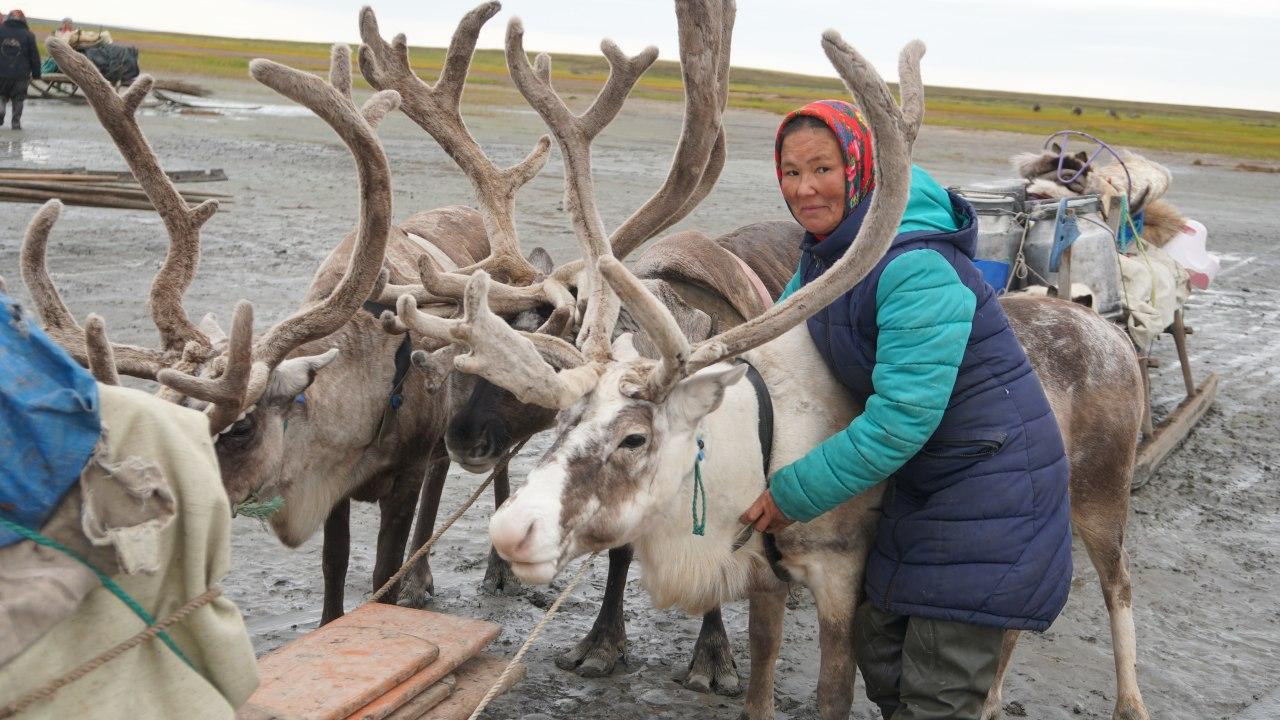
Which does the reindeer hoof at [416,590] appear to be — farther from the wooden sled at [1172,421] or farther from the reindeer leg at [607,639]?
the wooden sled at [1172,421]

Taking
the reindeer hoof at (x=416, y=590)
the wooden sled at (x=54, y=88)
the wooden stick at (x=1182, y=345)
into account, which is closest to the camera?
the reindeer hoof at (x=416, y=590)

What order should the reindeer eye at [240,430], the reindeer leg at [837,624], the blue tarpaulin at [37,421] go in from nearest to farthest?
the blue tarpaulin at [37,421], the reindeer leg at [837,624], the reindeer eye at [240,430]

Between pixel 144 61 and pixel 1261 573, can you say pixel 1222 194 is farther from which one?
pixel 144 61

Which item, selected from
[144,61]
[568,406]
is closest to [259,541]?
[568,406]

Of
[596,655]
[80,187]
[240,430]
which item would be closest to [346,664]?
[240,430]

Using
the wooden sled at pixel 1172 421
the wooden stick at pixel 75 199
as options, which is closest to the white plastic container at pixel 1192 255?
the wooden sled at pixel 1172 421

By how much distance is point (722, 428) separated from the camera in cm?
320

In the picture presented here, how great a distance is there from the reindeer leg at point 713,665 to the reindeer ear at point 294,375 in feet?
6.01

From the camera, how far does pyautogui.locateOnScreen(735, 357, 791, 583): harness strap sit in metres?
3.22

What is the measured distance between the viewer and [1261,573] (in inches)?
227

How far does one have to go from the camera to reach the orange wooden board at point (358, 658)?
2.70m

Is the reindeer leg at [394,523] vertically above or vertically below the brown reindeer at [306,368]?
below

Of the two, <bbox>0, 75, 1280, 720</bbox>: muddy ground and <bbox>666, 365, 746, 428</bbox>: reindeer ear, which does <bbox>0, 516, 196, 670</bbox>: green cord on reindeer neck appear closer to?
<bbox>666, 365, 746, 428</bbox>: reindeer ear

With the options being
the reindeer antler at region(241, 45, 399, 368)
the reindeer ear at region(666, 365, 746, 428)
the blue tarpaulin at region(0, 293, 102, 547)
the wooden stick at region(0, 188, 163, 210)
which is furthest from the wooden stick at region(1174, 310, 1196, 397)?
the wooden stick at region(0, 188, 163, 210)
